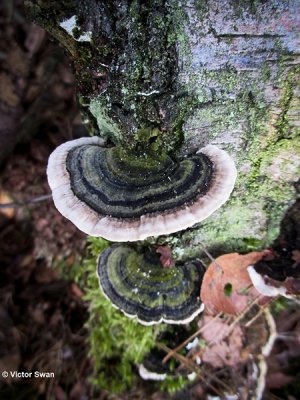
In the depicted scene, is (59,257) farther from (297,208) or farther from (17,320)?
(297,208)

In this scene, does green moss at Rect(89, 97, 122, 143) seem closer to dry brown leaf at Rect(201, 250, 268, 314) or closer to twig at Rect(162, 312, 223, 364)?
dry brown leaf at Rect(201, 250, 268, 314)

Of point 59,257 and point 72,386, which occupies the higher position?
point 59,257

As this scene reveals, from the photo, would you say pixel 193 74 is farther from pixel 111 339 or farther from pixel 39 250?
pixel 39 250

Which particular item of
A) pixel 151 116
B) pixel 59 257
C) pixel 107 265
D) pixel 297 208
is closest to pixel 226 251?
pixel 297 208

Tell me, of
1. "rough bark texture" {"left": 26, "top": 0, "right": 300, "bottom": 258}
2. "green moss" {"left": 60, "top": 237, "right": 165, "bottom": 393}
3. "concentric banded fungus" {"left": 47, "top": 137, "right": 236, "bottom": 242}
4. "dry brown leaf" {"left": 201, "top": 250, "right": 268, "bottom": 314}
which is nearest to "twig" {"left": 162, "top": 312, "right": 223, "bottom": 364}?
"green moss" {"left": 60, "top": 237, "right": 165, "bottom": 393}

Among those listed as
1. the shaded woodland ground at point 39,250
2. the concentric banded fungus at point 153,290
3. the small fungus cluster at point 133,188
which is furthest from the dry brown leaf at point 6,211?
the small fungus cluster at point 133,188
